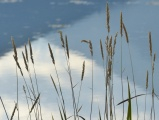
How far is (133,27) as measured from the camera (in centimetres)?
796

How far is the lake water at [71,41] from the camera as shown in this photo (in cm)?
481

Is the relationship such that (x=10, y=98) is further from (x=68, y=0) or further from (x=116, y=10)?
(x=68, y=0)

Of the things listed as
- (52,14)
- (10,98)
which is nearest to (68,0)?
(52,14)

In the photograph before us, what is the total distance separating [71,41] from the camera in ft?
24.4

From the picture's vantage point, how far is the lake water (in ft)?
15.8

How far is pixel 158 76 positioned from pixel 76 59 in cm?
116

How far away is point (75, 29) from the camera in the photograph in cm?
812

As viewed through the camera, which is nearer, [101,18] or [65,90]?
[65,90]

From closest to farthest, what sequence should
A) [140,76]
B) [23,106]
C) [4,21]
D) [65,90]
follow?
1. [23,106]
2. [65,90]
3. [140,76]
4. [4,21]

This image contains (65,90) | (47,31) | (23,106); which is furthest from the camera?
(47,31)

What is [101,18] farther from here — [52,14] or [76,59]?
[76,59]

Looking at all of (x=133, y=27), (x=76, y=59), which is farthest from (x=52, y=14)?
(x=76, y=59)

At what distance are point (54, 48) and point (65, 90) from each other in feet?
6.67

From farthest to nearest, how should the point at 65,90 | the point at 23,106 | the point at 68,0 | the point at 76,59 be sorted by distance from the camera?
the point at 68,0
the point at 76,59
the point at 65,90
the point at 23,106
